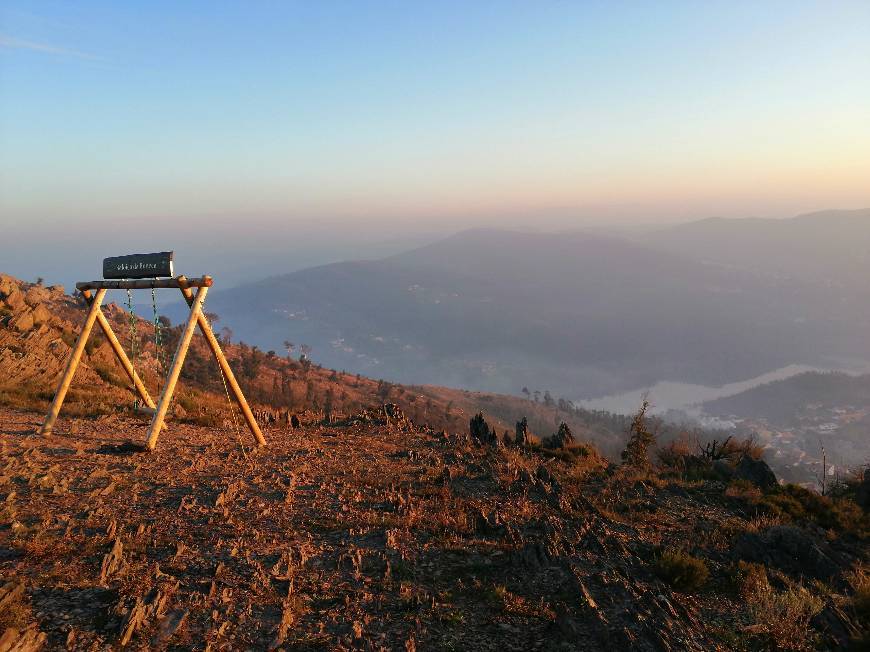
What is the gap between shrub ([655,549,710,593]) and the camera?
726 centimetres

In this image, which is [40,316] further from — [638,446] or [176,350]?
[638,446]

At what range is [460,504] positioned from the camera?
977cm

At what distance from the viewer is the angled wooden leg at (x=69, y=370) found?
11195 millimetres

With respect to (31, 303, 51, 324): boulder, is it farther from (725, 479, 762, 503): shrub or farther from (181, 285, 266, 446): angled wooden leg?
(725, 479, 762, 503): shrub

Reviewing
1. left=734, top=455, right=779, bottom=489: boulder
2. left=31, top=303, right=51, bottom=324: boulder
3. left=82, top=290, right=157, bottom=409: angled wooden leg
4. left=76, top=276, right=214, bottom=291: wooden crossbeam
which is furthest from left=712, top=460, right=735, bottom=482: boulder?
left=31, top=303, right=51, bottom=324: boulder

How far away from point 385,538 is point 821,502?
1287 centimetres

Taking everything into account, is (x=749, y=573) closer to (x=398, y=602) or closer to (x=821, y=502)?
(x=398, y=602)

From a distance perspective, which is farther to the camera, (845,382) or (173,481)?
(845,382)

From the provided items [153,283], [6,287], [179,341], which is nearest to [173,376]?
[179,341]

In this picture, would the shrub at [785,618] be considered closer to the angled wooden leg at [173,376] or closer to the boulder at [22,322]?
the angled wooden leg at [173,376]

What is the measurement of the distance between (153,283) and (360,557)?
26.2ft

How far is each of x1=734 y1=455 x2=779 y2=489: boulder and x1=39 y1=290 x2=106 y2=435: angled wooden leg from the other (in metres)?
19.8

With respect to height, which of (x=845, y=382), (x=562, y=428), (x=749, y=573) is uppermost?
(x=749, y=573)

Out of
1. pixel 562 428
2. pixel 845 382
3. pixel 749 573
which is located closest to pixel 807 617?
pixel 749 573
